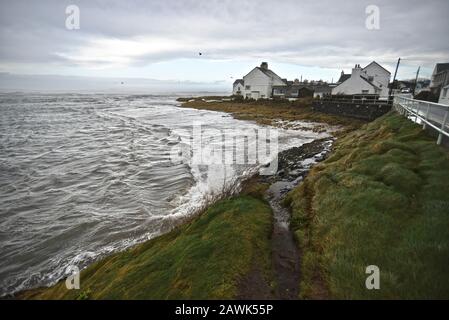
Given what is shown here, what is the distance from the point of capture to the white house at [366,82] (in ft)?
162

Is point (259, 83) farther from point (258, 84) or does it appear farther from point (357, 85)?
point (357, 85)

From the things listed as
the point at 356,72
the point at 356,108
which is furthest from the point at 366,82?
the point at 356,108

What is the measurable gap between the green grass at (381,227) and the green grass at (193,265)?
1.24 meters

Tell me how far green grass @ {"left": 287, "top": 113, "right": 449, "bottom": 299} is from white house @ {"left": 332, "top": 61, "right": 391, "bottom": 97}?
47.0 m

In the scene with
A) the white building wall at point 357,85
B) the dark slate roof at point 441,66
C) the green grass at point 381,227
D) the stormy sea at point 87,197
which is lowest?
the stormy sea at point 87,197

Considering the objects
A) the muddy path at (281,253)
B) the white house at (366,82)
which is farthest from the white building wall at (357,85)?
the muddy path at (281,253)

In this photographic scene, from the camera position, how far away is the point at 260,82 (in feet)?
225

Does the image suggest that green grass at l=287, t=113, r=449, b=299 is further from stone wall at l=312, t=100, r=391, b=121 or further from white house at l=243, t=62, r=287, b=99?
white house at l=243, t=62, r=287, b=99

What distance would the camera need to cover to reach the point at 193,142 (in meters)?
26.8

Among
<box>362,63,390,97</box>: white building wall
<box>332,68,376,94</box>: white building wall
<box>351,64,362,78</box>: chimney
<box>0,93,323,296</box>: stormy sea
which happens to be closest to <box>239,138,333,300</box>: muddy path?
<box>0,93,323,296</box>: stormy sea

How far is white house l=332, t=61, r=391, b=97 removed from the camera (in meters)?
49.2

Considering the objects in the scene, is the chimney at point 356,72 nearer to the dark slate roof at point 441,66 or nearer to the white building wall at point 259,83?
the white building wall at point 259,83

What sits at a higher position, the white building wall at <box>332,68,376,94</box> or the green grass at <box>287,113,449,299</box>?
the white building wall at <box>332,68,376,94</box>
